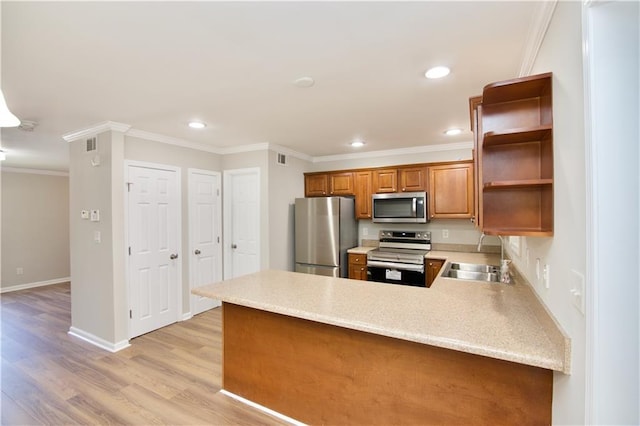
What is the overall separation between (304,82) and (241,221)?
2.71 meters

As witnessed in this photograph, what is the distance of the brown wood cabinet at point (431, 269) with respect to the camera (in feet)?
12.2

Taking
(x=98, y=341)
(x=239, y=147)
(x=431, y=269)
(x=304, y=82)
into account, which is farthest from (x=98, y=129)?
(x=431, y=269)

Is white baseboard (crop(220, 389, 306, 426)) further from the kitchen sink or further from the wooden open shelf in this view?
the wooden open shelf

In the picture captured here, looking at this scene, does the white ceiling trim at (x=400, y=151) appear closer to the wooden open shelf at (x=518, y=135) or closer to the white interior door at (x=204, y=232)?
the white interior door at (x=204, y=232)

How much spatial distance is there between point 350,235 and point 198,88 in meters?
2.98

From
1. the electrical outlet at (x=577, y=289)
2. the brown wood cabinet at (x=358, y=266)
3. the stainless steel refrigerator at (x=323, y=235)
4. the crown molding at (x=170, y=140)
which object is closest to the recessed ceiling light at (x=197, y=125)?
the crown molding at (x=170, y=140)

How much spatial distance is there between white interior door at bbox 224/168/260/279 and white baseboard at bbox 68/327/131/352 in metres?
1.57

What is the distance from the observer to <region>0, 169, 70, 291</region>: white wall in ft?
18.4

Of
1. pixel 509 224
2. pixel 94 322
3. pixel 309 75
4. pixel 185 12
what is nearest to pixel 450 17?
pixel 309 75

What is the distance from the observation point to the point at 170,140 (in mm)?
3766

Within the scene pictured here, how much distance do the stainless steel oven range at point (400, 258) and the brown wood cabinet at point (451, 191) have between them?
488 millimetres

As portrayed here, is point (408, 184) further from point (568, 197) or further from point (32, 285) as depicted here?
point (32, 285)

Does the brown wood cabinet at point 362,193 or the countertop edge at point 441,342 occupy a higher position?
the brown wood cabinet at point 362,193

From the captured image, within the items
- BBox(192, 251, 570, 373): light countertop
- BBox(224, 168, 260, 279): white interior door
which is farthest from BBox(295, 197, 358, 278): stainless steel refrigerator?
BBox(192, 251, 570, 373): light countertop
